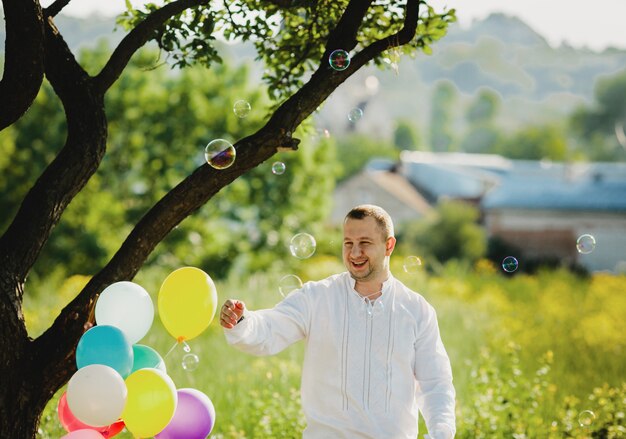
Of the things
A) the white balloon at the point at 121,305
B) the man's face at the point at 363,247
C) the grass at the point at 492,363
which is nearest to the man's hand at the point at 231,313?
the man's face at the point at 363,247

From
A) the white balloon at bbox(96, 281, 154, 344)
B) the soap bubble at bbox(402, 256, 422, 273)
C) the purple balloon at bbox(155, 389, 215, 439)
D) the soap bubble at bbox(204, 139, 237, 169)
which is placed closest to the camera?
the white balloon at bbox(96, 281, 154, 344)

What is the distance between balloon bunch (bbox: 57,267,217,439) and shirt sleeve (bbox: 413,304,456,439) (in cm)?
104

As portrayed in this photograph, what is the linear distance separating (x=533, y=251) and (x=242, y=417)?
1230 inches

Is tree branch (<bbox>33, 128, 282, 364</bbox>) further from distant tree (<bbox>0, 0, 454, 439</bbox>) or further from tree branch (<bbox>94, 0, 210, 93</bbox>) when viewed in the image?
tree branch (<bbox>94, 0, 210, 93</bbox>)

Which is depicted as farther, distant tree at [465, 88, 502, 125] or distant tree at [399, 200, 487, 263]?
distant tree at [465, 88, 502, 125]

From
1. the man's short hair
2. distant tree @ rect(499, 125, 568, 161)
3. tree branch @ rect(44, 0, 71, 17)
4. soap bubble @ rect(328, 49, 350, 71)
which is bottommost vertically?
the man's short hair

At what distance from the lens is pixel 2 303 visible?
12.9 ft

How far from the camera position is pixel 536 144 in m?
91.1

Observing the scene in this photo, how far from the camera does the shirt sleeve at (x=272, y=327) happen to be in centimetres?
355

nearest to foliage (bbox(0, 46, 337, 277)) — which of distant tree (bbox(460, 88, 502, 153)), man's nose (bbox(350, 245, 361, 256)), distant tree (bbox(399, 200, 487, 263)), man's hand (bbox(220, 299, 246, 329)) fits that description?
distant tree (bbox(399, 200, 487, 263))

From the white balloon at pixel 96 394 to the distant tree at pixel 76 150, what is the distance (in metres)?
0.47

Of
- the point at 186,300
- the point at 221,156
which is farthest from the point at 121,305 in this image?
the point at 221,156

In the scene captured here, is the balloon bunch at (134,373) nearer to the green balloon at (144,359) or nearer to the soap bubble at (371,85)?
the green balloon at (144,359)

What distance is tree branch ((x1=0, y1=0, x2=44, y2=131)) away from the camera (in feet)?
A: 12.8
